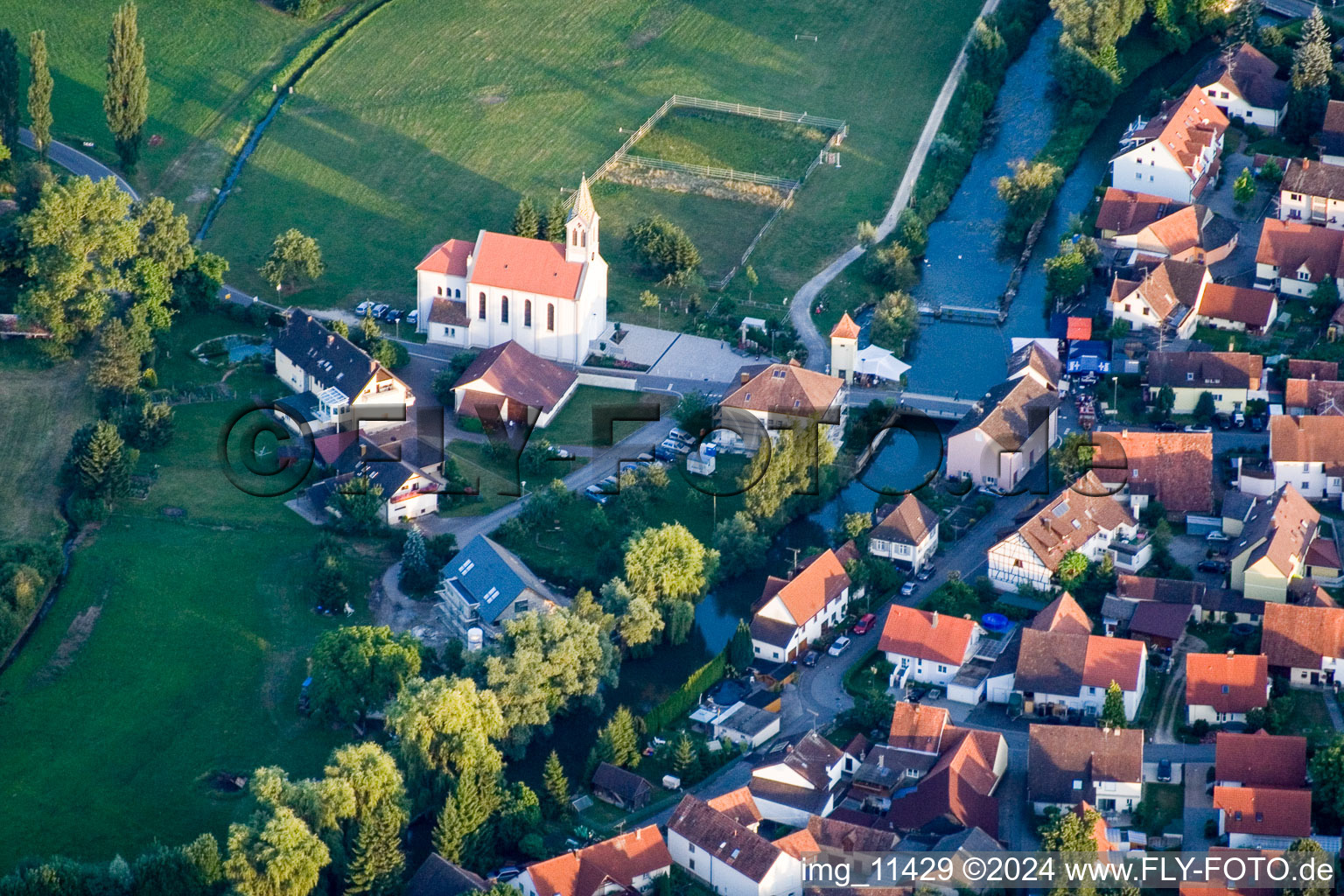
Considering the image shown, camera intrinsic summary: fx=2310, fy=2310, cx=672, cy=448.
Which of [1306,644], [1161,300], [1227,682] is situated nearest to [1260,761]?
[1227,682]

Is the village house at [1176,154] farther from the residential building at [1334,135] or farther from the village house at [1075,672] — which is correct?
the village house at [1075,672]

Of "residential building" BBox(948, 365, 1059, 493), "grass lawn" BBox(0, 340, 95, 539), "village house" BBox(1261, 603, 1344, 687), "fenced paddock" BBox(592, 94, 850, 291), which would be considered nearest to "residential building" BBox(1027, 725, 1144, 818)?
"village house" BBox(1261, 603, 1344, 687)

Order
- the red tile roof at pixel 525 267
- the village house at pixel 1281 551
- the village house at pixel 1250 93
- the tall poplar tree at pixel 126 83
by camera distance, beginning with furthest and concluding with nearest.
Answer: the village house at pixel 1250 93 < the tall poplar tree at pixel 126 83 < the red tile roof at pixel 525 267 < the village house at pixel 1281 551

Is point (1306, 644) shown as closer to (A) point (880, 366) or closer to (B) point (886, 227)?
(A) point (880, 366)

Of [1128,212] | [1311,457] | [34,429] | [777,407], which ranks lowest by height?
[34,429]

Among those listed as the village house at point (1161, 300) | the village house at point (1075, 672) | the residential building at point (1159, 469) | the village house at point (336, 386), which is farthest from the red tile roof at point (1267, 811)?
the village house at point (336, 386)

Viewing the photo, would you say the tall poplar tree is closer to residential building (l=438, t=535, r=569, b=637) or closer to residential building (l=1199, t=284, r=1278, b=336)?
residential building (l=438, t=535, r=569, b=637)
